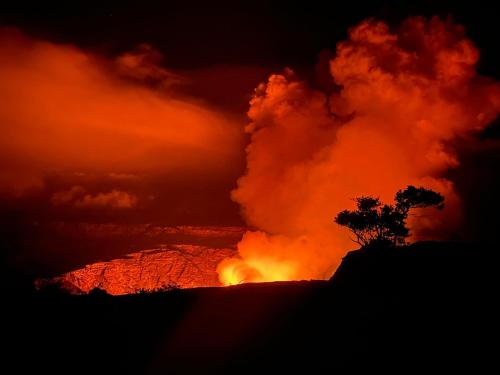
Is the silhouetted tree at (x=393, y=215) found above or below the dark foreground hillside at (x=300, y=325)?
above

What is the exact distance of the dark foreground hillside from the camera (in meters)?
21.4

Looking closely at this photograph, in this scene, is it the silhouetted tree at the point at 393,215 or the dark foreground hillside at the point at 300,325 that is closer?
the dark foreground hillside at the point at 300,325

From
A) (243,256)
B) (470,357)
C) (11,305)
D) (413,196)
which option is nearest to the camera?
(470,357)

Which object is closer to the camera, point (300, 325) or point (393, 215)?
point (300, 325)

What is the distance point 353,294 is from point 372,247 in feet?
21.8

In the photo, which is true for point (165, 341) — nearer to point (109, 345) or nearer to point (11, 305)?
point (109, 345)

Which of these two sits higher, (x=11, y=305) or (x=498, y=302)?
(x=11, y=305)

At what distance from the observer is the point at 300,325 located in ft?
108

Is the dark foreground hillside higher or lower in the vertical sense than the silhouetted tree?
lower

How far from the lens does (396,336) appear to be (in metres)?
22.4

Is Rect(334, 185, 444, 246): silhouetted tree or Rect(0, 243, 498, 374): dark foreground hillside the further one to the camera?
Rect(334, 185, 444, 246): silhouetted tree

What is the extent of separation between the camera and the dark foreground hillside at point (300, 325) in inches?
843

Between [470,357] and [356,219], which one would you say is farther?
[356,219]

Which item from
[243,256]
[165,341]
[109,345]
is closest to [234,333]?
[165,341]
